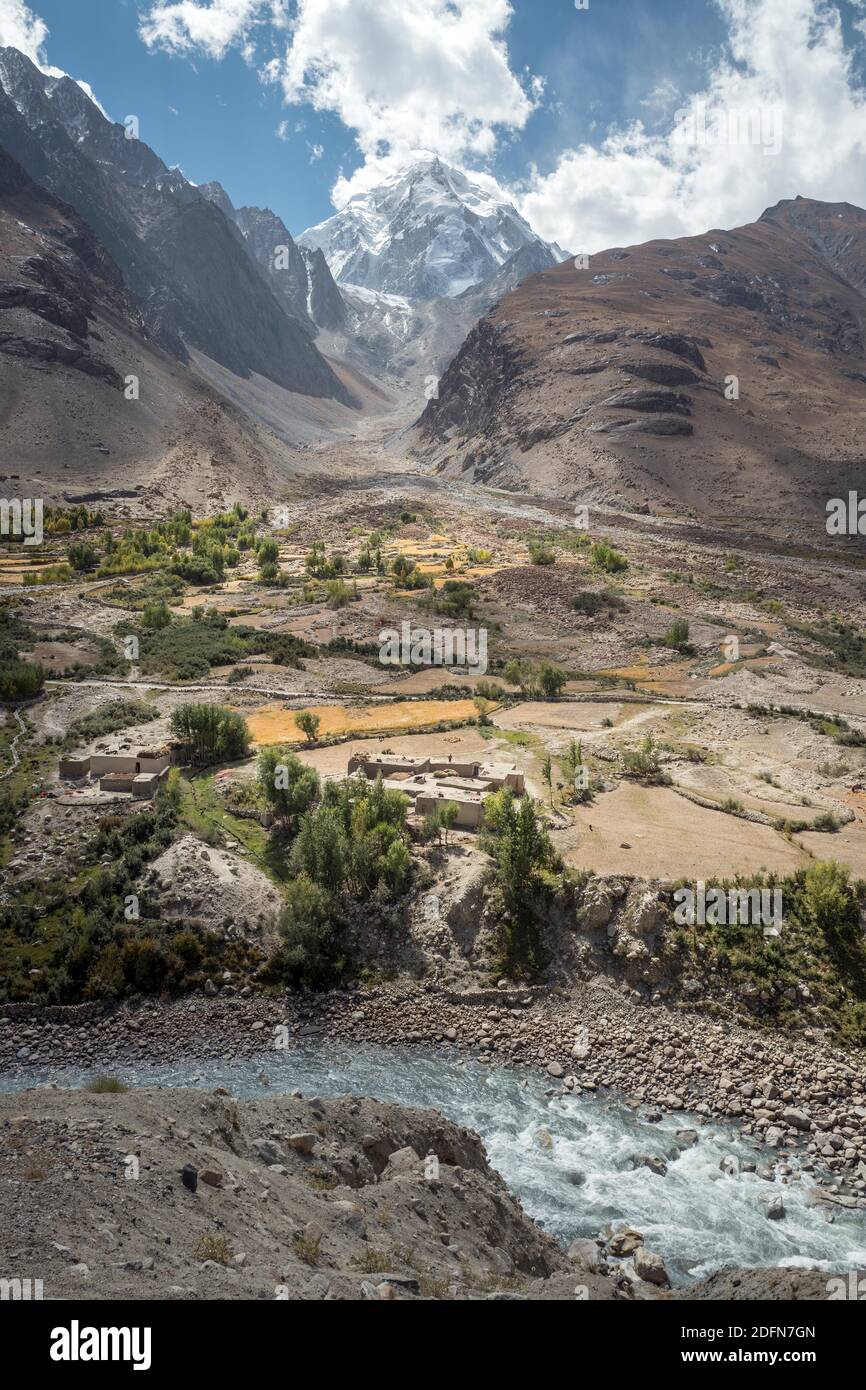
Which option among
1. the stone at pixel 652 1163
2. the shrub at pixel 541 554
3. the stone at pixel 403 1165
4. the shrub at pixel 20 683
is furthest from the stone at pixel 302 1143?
the shrub at pixel 541 554

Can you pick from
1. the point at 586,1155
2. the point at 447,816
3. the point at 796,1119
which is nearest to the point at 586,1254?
the point at 586,1155

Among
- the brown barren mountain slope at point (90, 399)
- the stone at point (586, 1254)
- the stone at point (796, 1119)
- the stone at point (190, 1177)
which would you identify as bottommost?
the stone at point (586, 1254)

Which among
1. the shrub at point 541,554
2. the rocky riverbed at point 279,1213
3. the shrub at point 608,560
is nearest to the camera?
the rocky riverbed at point 279,1213

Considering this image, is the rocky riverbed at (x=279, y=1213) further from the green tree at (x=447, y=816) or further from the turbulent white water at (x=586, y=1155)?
the green tree at (x=447, y=816)

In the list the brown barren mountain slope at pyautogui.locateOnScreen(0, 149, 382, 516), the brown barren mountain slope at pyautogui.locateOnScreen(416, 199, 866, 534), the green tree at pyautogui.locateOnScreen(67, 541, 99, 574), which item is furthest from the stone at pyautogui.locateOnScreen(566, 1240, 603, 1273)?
the brown barren mountain slope at pyautogui.locateOnScreen(416, 199, 866, 534)
